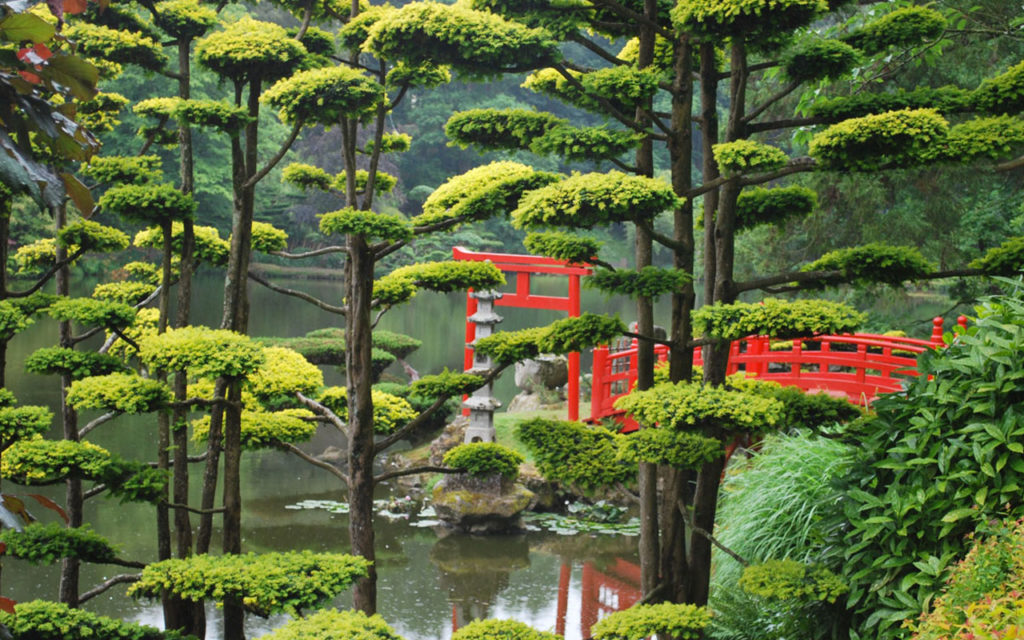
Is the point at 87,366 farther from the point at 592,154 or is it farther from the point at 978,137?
the point at 978,137

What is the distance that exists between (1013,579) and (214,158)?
70.9 feet

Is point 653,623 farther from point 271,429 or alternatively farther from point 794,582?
point 271,429

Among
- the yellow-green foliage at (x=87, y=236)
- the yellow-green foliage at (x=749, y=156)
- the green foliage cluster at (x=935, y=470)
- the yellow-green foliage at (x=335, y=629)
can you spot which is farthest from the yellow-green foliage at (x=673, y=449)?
the yellow-green foliage at (x=87, y=236)

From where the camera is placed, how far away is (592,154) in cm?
439

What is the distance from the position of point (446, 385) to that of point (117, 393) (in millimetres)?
1757

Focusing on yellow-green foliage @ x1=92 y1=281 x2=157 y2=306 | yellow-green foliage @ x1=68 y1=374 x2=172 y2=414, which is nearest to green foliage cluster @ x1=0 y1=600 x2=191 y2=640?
yellow-green foliage @ x1=68 y1=374 x2=172 y2=414

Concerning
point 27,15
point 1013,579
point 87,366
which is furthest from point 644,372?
point 27,15

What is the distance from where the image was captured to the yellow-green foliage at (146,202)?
497 cm

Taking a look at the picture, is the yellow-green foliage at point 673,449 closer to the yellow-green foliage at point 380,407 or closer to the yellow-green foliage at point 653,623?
the yellow-green foliage at point 653,623

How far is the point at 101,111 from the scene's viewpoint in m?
6.54

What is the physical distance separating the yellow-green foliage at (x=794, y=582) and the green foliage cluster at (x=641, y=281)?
49.8 inches

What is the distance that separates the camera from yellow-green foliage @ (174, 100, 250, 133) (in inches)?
189

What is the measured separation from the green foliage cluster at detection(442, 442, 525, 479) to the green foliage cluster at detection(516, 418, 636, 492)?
0.84 metres

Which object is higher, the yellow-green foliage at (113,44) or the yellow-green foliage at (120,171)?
the yellow-green foliage at (113,44)
